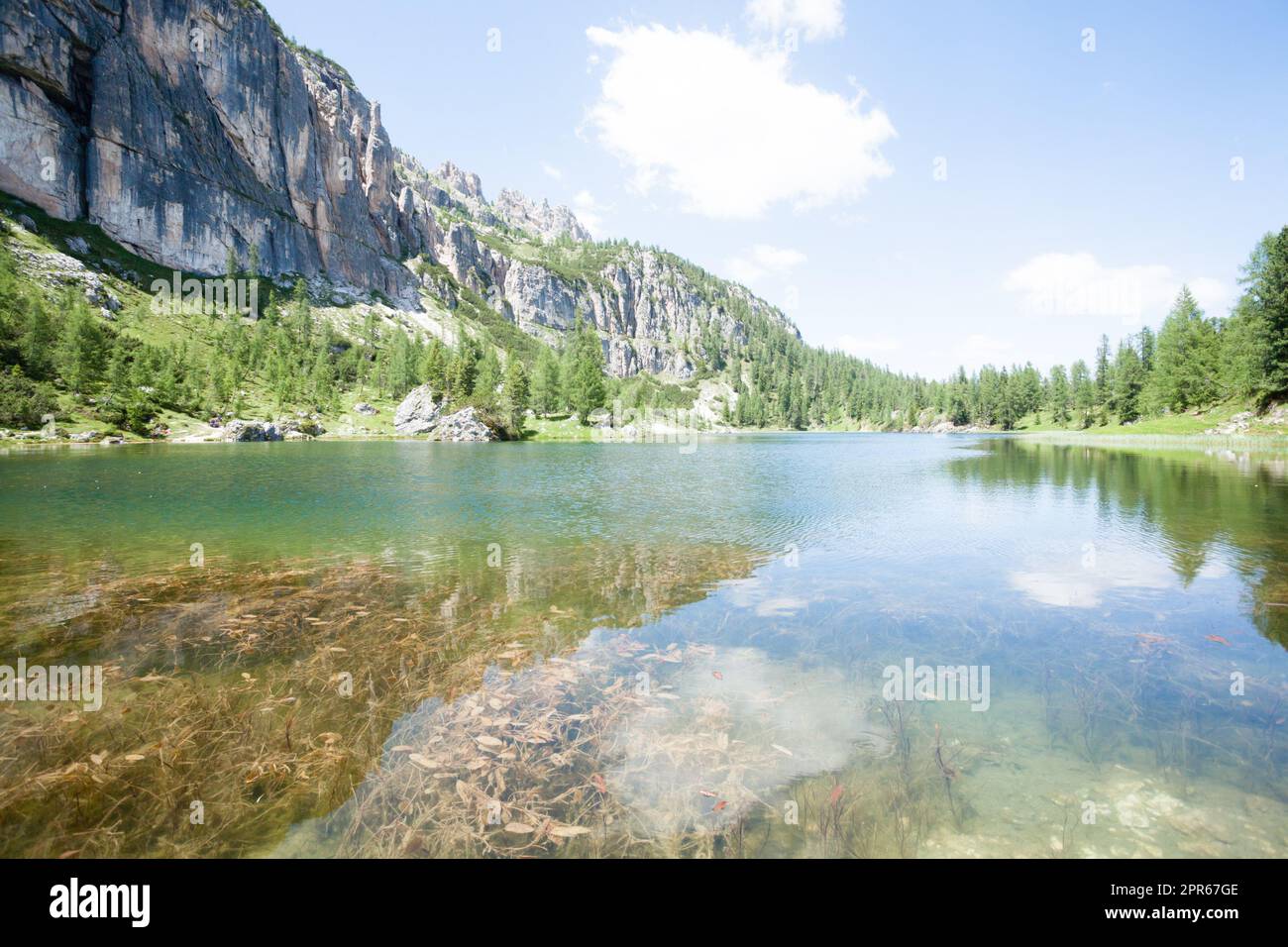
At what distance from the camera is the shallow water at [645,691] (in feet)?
20.4

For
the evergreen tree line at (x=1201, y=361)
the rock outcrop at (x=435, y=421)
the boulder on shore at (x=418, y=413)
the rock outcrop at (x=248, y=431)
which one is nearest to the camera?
the evergreen tree line at (x=1201, y=361)

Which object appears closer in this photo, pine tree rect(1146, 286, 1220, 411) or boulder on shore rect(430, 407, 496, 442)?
pine tree rect(1146, 286, 1220, 411)

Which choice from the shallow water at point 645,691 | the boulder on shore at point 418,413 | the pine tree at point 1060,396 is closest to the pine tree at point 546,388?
the boulder on shore at point 418,413

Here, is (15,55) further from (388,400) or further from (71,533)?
(71,533)

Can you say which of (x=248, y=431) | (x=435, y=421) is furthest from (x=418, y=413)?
(x=248, y=431)

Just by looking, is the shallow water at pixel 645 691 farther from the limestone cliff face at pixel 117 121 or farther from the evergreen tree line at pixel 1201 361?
the limestone cliff face at pixel 117 121

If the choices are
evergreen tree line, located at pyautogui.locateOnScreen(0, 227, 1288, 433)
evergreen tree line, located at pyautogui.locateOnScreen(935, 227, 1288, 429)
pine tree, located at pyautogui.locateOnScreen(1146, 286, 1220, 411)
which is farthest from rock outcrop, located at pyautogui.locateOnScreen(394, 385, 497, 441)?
pine tree, located at pyautogui.locateOnScreen(1146, 286, 1220, 411)

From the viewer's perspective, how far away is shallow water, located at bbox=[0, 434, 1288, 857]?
6.23 metres

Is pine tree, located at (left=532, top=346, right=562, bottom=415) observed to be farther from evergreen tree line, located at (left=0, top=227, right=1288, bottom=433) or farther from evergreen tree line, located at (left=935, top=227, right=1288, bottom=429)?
evergreen tree line, located at (left=935, top=227, right=1288, bottom=429)

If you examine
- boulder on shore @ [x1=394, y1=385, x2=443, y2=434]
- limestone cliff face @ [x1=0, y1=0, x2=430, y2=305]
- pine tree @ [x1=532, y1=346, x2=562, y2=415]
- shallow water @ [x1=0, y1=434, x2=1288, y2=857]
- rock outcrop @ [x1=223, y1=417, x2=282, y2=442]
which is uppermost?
A: limestone cliff face @ [x1=0, y1=0, x2=430, y2=305]

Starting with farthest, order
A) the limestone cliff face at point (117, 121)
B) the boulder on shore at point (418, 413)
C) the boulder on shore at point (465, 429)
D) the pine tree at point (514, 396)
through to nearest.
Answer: the limestone cliff face at point (117, 121) < the boulder on shore at point (418, 413) < the pine tree at point (514, 396) < the boulder on shore at point (465, 429)

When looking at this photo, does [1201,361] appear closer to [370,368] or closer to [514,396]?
[514,396]

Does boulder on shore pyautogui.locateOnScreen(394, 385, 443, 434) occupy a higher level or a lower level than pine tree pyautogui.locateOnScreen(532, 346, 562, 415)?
lower
